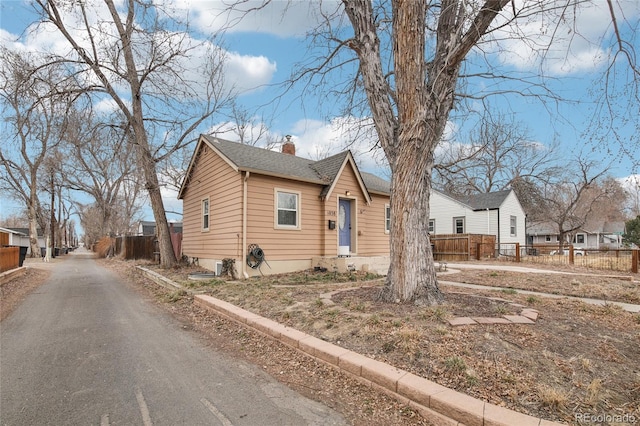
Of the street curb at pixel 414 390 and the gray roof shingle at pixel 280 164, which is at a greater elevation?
the gray roof shingle at pixel 280 164

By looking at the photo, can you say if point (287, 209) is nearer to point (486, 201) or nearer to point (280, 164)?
point (280, 164)

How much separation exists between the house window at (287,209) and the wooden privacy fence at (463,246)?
523 inches

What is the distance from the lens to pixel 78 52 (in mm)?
12016

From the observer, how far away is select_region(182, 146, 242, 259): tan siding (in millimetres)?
10625

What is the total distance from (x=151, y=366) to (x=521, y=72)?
6.85 meters

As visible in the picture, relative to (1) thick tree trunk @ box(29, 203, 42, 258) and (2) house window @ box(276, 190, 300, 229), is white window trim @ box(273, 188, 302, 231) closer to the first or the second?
(2) house window @ box(276, 190, 300, 229)

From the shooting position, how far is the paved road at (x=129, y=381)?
281 centimetres

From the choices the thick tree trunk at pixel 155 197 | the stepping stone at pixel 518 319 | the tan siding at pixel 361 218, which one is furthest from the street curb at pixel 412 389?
the thick tree trunk at pixel 155 197

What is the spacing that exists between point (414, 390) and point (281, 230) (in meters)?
8.74

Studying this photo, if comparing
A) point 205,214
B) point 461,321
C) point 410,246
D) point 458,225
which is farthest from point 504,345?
point 458,225

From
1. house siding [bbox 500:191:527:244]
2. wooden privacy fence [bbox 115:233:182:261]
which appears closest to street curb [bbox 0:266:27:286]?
wooden privacy fence [bbox 115:233:182:261]

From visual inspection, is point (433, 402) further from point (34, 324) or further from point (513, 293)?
point (34, 324)

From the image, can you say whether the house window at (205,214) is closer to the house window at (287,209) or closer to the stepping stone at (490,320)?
the house window at (287,209)

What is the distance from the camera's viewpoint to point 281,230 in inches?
445
